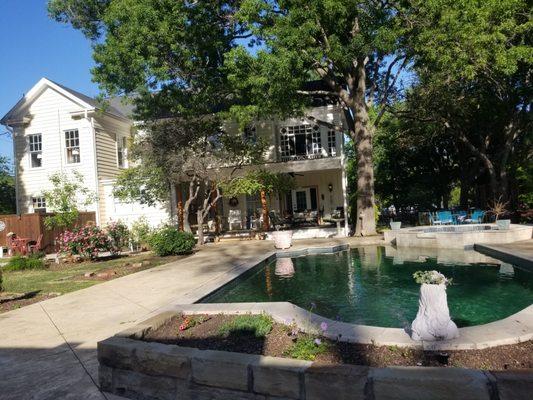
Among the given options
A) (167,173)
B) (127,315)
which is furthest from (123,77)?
(127,315)

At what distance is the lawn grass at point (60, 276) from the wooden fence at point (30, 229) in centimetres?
519

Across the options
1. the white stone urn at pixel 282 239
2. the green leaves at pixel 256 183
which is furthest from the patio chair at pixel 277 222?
the white stone urn at pixel 282 239

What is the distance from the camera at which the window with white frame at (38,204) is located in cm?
2355

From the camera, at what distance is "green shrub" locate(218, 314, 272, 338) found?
4.85 metres

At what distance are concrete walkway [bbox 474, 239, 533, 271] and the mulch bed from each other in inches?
259

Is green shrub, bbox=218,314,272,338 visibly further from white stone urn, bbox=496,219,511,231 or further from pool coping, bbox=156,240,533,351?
white stone urn, bbox=496,219,511,231

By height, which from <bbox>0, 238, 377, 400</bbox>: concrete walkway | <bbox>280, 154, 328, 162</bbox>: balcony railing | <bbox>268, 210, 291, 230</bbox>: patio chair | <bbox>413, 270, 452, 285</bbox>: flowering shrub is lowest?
<bbox>0, 238, 377, 400</bbox>: concrete walkway

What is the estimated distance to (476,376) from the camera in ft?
9.52

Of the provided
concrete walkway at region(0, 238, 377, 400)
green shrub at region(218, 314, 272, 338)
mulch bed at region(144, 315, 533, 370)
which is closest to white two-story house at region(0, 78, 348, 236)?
concrete walkway at region(0, 238, 377, 400)

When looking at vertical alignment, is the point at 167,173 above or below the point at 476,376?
above

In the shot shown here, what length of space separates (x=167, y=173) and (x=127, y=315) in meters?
12.2

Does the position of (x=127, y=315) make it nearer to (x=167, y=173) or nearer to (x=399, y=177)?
(x=167, y=173)

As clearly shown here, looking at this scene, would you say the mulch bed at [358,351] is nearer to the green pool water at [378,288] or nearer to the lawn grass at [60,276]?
the green pool water at [378,288]

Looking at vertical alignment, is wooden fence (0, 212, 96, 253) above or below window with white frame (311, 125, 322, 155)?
below
